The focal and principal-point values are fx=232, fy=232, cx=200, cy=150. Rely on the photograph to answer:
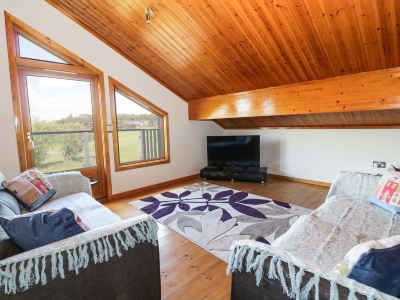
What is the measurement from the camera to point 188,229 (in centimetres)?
272

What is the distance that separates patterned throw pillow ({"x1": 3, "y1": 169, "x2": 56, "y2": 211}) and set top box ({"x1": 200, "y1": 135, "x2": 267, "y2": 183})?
297 centimetres

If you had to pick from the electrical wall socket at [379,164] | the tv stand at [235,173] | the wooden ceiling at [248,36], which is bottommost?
the tv stand at [235,173]

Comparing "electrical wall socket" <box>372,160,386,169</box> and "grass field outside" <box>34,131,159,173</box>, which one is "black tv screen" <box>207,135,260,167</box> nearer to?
"grass field outside" <box>34,131,159,173</box>

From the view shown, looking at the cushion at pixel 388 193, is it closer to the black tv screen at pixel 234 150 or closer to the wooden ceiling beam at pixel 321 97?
the wooden ceiling beam at pixel 321 97

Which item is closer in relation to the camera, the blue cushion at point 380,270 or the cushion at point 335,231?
the blue cushion at point 380,270

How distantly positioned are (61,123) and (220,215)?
268 centimetres

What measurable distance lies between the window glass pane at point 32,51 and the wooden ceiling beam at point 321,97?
263cm

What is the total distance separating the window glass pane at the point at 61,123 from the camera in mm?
3236

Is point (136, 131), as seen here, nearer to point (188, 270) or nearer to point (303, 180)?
point (188, 270)

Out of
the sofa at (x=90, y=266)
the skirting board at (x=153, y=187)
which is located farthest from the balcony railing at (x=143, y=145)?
the sofa at (x=90, y=266)

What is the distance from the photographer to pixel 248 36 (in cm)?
266

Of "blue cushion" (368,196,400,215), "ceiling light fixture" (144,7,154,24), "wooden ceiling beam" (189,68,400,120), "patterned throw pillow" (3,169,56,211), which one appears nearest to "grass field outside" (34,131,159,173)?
"patterned throw pillow" (3,169,56,211)

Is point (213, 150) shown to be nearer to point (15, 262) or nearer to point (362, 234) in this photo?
point (362, 234)

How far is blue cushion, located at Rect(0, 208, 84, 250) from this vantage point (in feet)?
3.68
